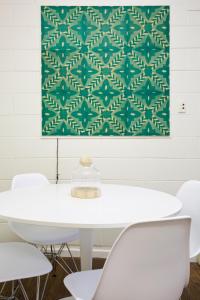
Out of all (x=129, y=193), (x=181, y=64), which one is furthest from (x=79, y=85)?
(x=129, y=193)

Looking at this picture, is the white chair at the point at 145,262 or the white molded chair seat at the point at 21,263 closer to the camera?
the white chair at the point at 145,262

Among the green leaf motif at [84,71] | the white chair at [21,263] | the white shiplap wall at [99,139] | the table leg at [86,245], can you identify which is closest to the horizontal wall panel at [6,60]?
the white shiplap wall at [99,139]

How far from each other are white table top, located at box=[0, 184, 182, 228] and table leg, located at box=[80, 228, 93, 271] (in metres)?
0.21

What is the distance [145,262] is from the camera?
114cm

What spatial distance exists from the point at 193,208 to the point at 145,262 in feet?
3.26

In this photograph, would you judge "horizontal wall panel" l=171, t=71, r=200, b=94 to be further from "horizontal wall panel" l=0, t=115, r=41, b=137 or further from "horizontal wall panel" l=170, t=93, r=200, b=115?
"horizontal wall panel" l=0, t=115, r=41, b=137

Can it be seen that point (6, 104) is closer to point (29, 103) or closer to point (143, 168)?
point (29, 103)

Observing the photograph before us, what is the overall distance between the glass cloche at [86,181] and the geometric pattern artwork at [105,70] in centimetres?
39

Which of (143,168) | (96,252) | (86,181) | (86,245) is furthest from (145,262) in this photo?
(96,252)

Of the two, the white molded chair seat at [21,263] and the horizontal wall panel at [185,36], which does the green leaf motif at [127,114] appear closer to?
the horizontal wall panel at [185,36]

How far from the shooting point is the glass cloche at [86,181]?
186cm

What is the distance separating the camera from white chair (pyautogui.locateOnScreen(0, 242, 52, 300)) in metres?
1.56

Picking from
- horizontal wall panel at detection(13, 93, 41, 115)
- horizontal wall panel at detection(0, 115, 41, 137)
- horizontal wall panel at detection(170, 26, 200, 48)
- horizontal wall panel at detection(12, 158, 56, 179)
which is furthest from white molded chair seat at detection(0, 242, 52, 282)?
horizontal wall panel at detection(170, 26, 200, 48)

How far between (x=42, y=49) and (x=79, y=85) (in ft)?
1.69
